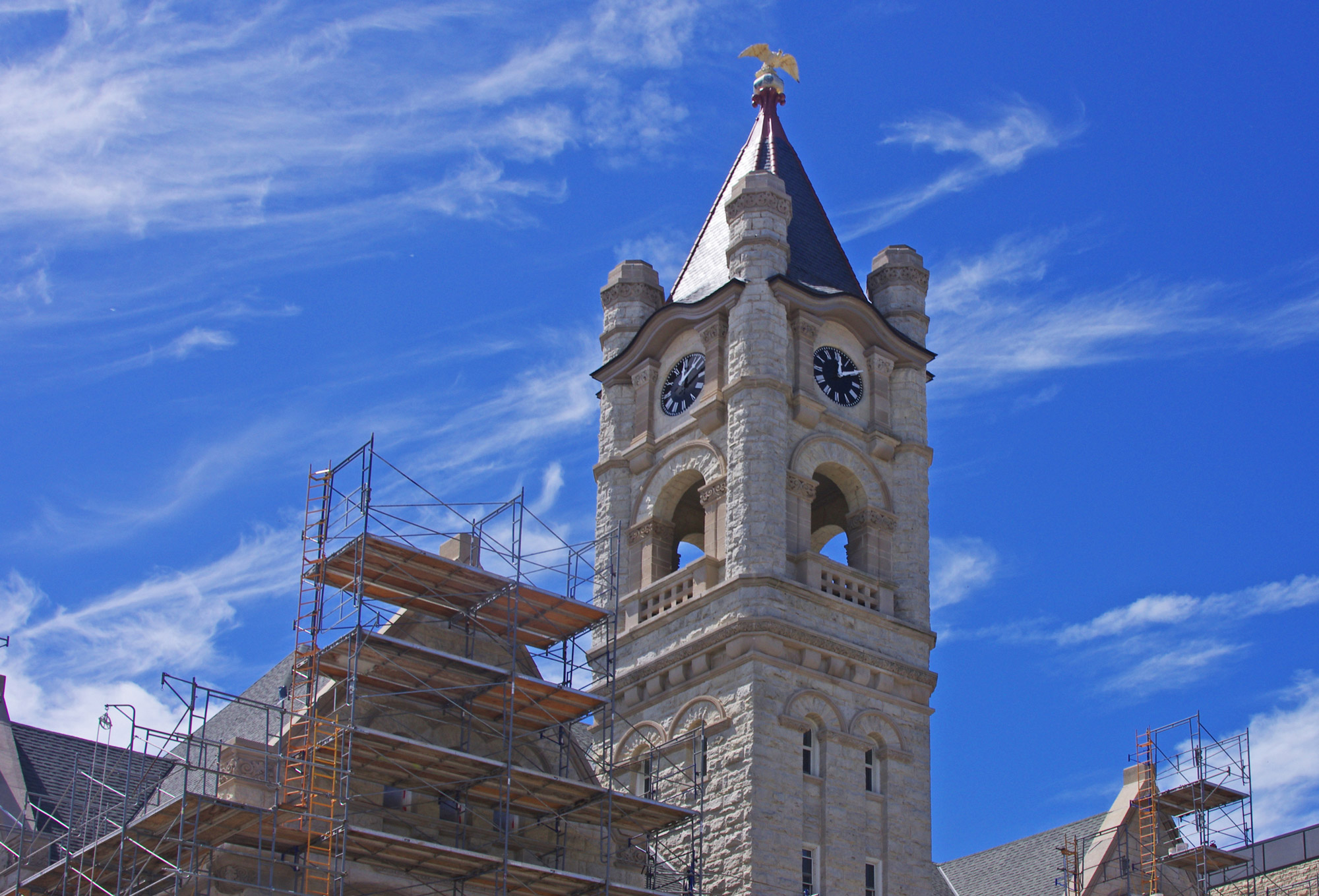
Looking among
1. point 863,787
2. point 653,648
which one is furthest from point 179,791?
point 863,787

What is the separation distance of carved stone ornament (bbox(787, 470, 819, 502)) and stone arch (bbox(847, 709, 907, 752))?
5.32 metres

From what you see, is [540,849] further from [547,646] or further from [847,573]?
[847,573]

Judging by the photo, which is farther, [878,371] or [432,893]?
[878,371]

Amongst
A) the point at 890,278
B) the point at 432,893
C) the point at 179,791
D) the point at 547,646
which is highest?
the point at 890,278

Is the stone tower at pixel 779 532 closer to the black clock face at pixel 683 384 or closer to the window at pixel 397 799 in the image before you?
the black clock face at pixel 683 384

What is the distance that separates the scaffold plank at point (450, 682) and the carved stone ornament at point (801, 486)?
872 cm

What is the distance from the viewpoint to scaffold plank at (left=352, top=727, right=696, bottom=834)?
3528cm

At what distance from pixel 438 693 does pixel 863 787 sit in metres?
10.9

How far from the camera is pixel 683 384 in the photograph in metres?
48.6

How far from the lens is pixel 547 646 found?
40.9m

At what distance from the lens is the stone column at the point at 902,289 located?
50.9 meters

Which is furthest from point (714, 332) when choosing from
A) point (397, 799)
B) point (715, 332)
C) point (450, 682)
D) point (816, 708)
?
point (397, 799)

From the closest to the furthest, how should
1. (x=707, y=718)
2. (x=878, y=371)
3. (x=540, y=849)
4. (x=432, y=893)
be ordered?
(x=432, y=893) < (x=540, y=849) < (x=707, y=718) < (x=878, y=371)

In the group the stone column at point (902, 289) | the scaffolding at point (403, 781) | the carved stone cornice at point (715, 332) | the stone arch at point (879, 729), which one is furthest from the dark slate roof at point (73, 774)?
the stone column at point (902, 289)
